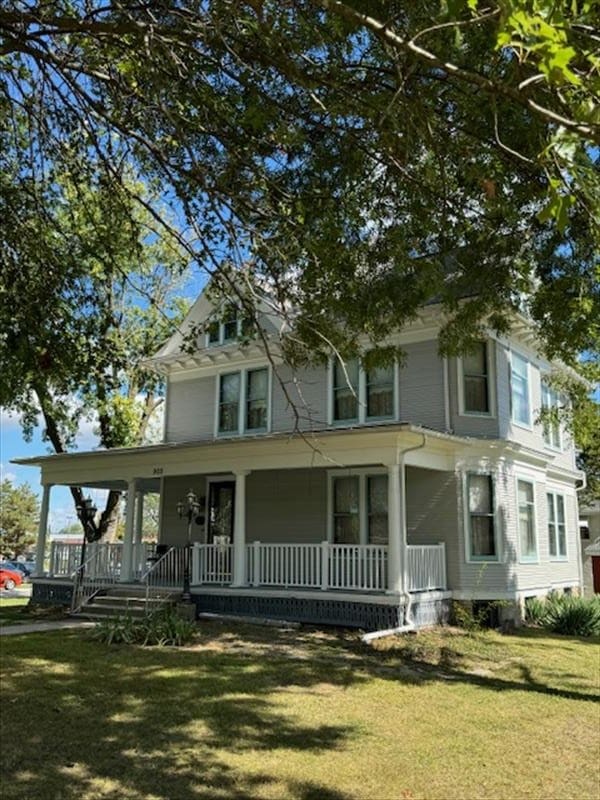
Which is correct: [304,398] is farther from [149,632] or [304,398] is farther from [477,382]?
[149,632]

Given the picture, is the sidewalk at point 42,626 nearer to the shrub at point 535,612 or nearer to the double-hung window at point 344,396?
the double-hung window at point 344,396

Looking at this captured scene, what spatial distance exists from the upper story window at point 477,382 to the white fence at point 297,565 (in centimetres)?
307

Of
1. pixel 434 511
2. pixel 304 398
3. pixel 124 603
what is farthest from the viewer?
pixel 304 398

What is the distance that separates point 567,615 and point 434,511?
3443mm

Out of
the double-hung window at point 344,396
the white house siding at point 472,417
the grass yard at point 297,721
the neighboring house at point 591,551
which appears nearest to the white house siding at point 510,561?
the white house siding at point 472,417

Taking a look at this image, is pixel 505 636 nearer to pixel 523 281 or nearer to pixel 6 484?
pixel 523 281

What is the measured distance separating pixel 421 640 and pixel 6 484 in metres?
63.6

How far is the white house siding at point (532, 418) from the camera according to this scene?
15.5 meters

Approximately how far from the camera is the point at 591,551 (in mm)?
24422

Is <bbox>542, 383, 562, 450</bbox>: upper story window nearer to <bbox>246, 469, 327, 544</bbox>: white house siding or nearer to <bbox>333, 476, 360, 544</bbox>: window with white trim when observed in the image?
<bbox>333, 476, 360, 544</bbox>: window with white trim

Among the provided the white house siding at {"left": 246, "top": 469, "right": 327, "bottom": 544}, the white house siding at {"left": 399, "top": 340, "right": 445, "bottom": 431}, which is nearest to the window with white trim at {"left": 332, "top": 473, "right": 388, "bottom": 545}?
the white house siding at {"left": 246, "top": 469, "right": 327, "bottom": 544}

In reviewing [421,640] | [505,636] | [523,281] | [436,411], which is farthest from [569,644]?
[523,281]

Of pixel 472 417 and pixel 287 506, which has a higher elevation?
pixel 472 417

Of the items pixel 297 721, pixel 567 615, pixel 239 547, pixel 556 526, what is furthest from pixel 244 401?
pixel 297 721
